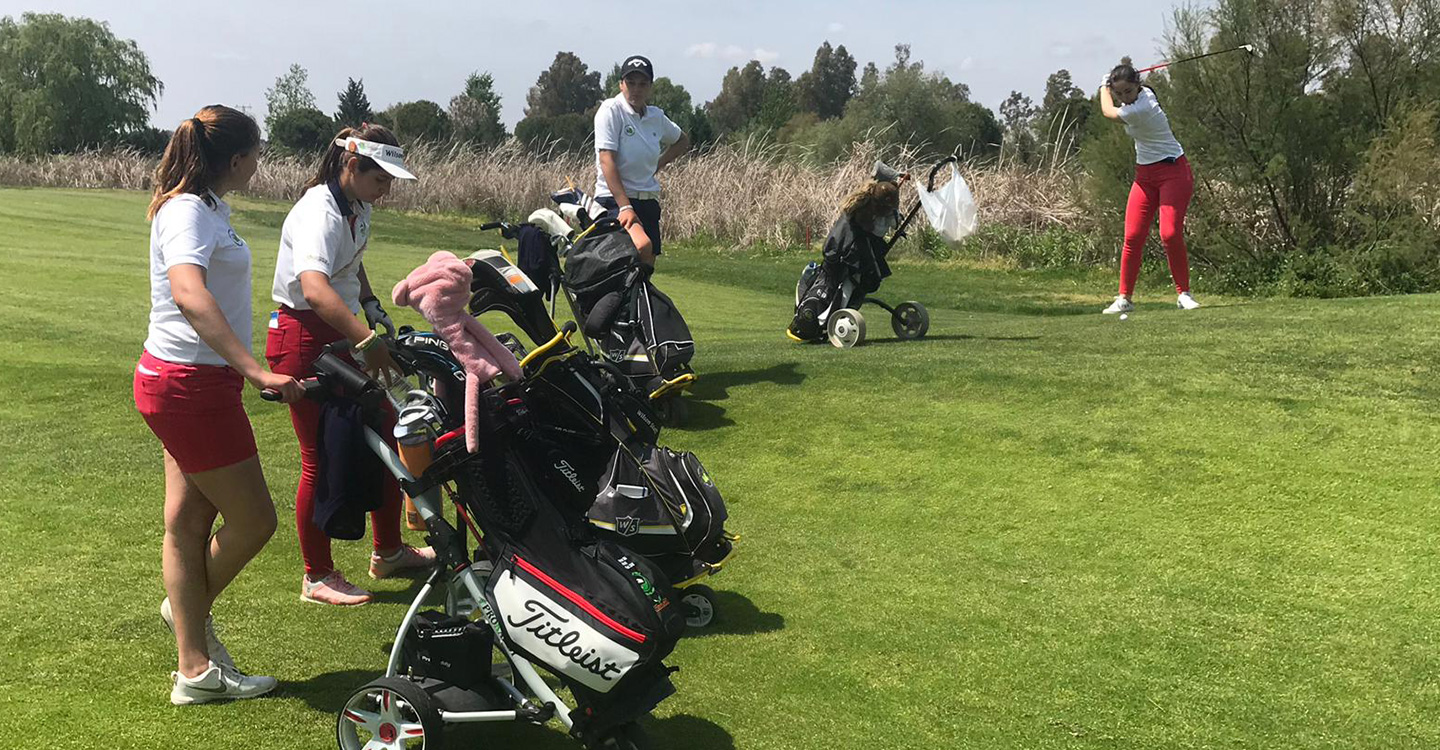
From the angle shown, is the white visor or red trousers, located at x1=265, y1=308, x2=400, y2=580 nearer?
the white visor

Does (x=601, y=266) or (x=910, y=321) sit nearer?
(x=601, y=266)

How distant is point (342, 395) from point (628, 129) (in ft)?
13.1

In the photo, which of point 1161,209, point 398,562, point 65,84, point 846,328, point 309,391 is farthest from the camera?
point 65,84

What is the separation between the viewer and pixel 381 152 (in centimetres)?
370

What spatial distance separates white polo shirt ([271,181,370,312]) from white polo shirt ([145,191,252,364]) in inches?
19.0

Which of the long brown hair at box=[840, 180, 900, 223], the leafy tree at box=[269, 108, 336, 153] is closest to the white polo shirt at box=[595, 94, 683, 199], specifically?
the long brown hair at box=[840, 180, 900, 223]

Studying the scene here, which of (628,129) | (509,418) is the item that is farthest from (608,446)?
(628,129)

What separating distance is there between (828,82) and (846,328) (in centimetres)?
9911

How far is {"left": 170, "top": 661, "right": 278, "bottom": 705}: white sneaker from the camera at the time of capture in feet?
10.3

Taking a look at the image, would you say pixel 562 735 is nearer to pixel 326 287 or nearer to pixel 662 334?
pixel 326 287

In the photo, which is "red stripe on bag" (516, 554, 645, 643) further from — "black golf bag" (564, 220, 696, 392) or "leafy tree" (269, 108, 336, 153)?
"leafy tree" (269, 108, 336, 153)

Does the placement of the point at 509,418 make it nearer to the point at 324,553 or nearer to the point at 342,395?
the point at 342,395

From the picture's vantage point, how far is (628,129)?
6.62 metres

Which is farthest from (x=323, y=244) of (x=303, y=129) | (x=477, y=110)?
(x=477, y=110)
